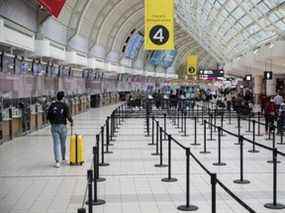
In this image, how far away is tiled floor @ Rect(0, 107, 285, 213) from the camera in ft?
30.1

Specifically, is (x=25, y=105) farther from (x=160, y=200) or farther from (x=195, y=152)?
(x=160, y=200)

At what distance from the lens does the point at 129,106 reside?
A: 4284 cm

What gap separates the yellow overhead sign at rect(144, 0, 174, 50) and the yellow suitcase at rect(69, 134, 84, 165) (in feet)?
20.2

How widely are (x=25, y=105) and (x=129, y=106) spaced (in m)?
21.2

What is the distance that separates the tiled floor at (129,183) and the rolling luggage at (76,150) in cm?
26

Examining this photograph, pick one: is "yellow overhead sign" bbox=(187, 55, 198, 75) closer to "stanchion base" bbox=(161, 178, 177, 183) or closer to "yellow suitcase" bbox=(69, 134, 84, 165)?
"yellow suitcase" bbox=(69, 134, 84, 165)

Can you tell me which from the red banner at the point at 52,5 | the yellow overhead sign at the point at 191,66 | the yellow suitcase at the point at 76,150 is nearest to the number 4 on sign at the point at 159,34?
the red banner at the point at 52,5

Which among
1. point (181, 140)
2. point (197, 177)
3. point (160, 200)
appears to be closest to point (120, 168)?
point (197, 177)

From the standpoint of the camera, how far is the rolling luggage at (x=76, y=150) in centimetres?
1337

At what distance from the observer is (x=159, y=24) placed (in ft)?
61.1

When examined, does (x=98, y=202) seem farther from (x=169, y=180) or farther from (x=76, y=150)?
(x=76, y=150)

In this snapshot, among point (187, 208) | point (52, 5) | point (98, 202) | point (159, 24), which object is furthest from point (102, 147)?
point (52, 5)

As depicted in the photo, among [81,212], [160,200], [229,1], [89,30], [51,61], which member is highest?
[229,1]

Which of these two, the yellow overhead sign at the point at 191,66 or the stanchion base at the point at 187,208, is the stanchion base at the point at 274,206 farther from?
the yellow overhead sign at the point at 191,66
